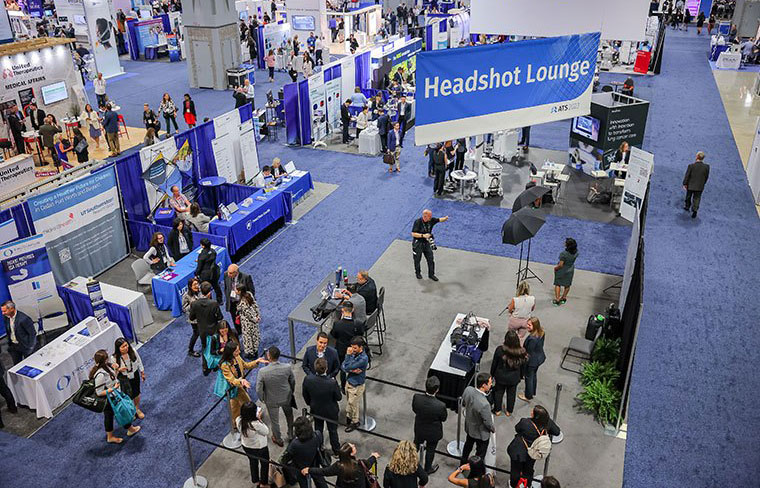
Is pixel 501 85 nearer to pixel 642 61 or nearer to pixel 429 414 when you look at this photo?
pixel 429 414

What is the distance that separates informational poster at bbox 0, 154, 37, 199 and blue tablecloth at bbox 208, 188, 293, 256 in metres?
5.84

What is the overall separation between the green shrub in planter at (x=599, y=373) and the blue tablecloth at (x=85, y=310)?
22.6 feet

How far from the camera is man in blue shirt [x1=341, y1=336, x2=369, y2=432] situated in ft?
24.7

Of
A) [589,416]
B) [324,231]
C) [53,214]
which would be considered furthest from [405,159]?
[589,416]

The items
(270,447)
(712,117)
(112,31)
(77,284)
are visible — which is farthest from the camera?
(112,31)

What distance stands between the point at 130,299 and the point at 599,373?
7215mm

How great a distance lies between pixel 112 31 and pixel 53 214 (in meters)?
18.3

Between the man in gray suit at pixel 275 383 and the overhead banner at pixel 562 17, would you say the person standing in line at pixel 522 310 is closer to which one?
the man in gray suit at pixel 275 383

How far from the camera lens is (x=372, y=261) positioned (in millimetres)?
12359

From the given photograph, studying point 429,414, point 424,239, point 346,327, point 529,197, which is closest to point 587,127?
point 529,197

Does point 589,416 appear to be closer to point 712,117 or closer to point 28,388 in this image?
point 28,388

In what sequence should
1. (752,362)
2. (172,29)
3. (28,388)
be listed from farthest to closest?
1. (172,29)
2. (752,362)
3. (28,388)

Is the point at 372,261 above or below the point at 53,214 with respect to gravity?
below

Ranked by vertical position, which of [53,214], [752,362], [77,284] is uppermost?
[53,214]
